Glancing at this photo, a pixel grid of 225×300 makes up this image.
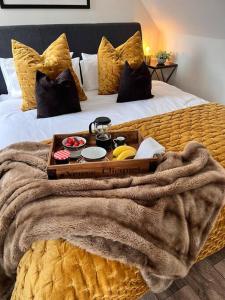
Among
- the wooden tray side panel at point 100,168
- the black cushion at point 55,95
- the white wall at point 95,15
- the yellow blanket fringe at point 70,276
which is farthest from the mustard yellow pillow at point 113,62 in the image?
the yellow blanket fringe at point 70,276

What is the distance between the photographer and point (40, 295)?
2.65 ft

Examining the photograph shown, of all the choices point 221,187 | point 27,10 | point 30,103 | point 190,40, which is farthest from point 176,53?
point 221,187

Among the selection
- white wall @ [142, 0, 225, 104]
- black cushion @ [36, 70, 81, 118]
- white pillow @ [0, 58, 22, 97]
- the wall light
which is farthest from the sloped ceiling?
white pillow @ [0, 58, 22, 97]

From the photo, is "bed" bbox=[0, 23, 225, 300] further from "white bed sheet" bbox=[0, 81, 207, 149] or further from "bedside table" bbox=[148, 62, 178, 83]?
"bedside table" bbox=[148, 62, 178, 83]

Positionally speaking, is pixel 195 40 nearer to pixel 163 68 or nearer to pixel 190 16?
pixel 190 16

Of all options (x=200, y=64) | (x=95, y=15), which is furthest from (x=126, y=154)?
(x=200, y=64)

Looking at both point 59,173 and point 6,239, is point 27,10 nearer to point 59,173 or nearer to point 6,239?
point 59,173

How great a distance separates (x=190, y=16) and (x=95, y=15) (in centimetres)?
111

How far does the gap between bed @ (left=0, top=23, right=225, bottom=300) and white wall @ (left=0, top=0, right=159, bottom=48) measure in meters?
0.13

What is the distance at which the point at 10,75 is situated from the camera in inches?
90.0

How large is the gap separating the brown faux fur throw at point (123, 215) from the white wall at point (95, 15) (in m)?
2.07

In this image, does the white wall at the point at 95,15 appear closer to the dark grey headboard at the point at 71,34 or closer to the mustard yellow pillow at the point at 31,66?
the dark grey headboard at the point at 71,34

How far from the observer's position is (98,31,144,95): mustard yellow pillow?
2414 mm

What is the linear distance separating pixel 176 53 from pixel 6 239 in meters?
3.26
